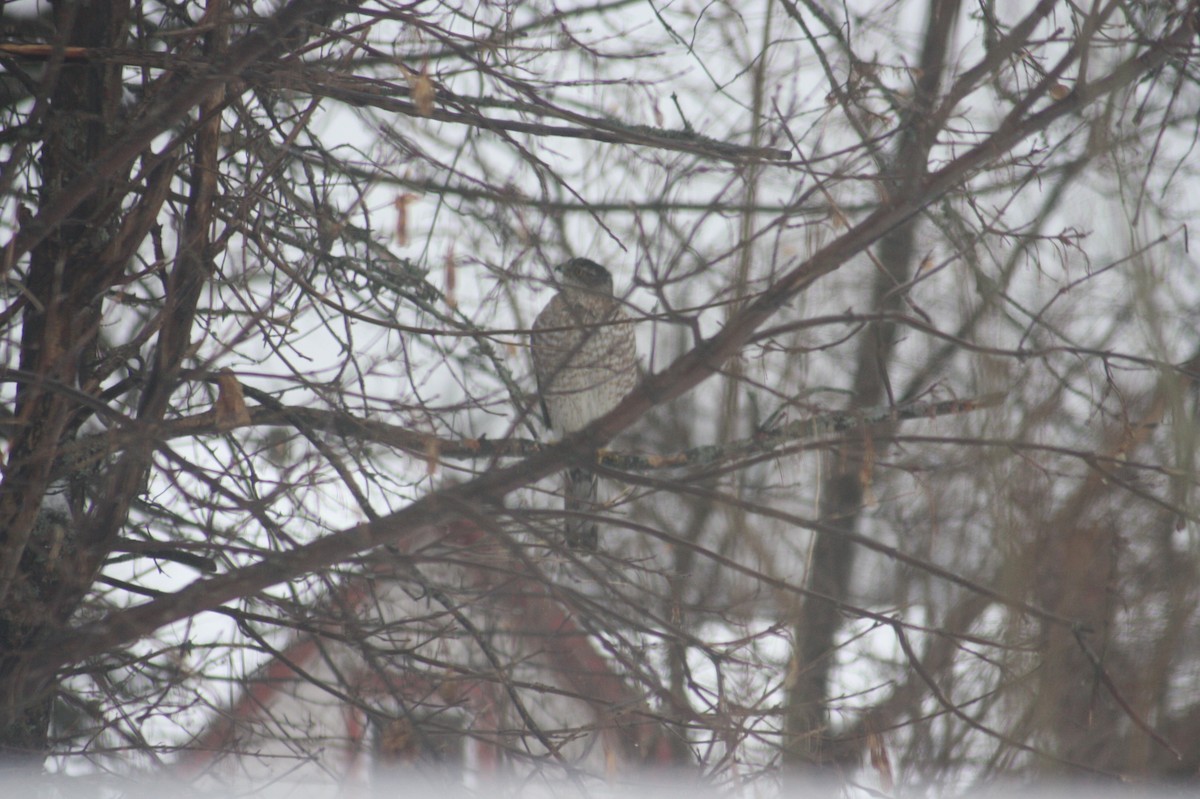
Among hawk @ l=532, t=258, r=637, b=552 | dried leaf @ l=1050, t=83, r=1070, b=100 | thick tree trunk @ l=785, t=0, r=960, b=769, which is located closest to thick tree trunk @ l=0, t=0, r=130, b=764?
hawk @ l=532, t=258, r=637, b=552

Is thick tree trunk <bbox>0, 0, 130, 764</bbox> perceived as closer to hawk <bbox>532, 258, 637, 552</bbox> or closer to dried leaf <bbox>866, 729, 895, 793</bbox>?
hawk <bbox>532, 258, 637, 552</bbox>

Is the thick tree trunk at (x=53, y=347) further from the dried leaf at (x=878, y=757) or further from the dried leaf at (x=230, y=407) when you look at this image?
the dried leaf at (x=878, y=757)

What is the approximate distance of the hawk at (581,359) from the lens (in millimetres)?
2199

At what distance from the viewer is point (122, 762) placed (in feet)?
9.25

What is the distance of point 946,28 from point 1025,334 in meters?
0.66

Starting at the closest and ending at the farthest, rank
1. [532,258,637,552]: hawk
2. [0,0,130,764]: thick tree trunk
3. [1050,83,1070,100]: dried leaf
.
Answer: [1050,83,1070,100]: dried leaf
[532,258,637,552]: hawk
[0,0,130,764]: thick tree trunk

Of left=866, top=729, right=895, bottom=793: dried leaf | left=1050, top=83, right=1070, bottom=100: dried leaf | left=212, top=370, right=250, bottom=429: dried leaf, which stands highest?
left=1050, top=83, right=1070, bottom=100: dried leaf

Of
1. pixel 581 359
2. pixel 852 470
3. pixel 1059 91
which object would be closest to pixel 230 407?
pixel 581 359

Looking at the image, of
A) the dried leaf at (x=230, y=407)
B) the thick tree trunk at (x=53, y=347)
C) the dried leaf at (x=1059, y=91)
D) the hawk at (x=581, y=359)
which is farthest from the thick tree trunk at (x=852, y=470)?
the thick tree trunk at (x=53, y=347)

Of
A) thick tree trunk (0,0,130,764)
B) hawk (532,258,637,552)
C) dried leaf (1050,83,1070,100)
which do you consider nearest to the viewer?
dried leaf (1050,83,1070,100)

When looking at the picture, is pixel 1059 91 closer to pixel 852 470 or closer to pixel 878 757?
pixel 878 757

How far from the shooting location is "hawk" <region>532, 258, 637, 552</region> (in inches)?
86.6

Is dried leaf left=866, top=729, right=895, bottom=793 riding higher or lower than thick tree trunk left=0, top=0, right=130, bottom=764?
lower

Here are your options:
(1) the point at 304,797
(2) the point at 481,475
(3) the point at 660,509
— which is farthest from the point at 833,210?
(3) the point at 660,509
